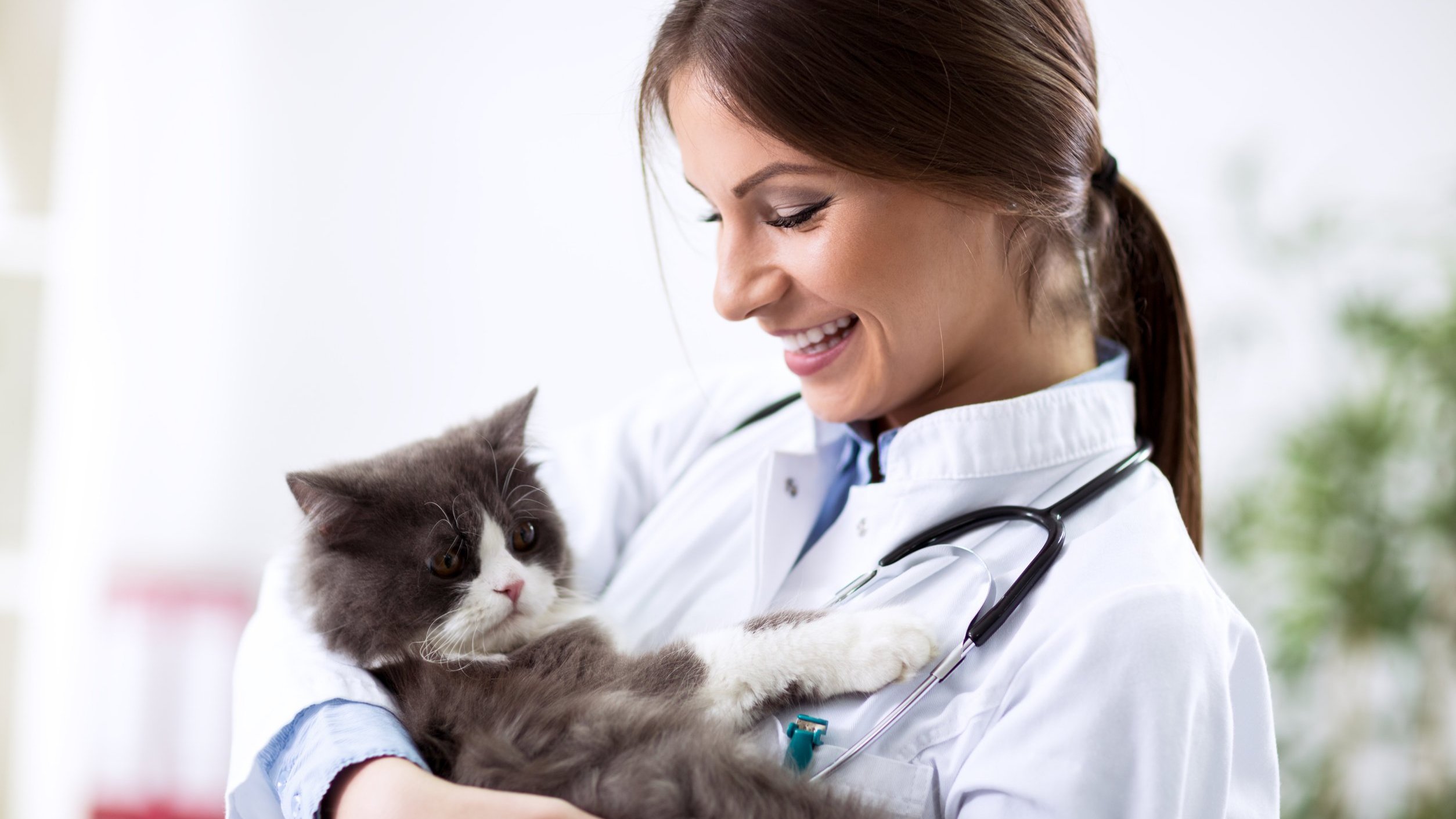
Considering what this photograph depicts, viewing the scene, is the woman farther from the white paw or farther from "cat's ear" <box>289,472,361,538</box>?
"cat's ear" <box>289,472,361,538</box>

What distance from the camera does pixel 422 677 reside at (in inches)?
51.6

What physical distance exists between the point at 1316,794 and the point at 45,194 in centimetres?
393

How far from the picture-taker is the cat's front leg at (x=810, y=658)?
46.3 inches

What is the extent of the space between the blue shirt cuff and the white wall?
1.63 metres

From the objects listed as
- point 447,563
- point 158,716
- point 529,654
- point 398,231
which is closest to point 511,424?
point 447,563

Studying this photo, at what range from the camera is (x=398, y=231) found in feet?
10.5

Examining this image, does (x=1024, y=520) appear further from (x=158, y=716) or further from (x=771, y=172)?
(x=158, y=716)

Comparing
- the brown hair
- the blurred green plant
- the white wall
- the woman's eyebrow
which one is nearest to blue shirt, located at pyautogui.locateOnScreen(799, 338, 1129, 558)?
the brown hair

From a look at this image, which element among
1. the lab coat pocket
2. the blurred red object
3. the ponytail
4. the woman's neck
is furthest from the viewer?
the blurred red object

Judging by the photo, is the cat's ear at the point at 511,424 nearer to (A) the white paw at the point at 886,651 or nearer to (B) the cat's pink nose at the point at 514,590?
(B) the cat's pink nose at the point at 514,590

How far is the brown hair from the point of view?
1.22 meters

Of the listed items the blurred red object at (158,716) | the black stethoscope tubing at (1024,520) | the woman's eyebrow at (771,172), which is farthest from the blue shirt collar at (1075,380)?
the blurred red object at (158,716)

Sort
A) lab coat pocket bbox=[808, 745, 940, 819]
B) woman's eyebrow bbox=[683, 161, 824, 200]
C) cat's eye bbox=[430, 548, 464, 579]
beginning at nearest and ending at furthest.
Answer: lab coat pocket bbox=[808, 745, 940, 819]
woman's eyebrow bbox=[683, 161, 824, 200]
cat's eye bbox=[430, 548, 464, 579]

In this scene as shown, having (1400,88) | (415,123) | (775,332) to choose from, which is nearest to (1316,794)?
(1400,88)
